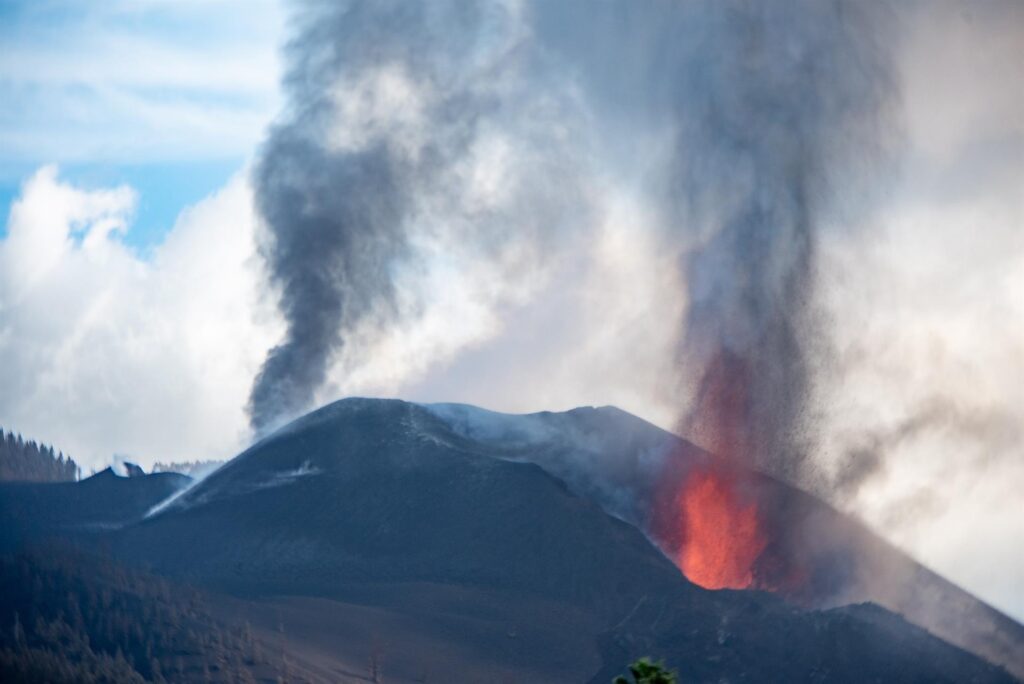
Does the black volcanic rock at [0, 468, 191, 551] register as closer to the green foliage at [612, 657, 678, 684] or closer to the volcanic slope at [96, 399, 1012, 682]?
the volcanic slope at [96, 399, 1012, 682]

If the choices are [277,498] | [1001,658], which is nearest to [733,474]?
[1001,658]

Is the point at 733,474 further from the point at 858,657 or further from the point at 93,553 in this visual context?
the point at 93,553

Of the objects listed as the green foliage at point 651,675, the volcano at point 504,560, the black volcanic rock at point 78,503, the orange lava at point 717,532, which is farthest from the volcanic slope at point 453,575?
the green foliage at point 651,675

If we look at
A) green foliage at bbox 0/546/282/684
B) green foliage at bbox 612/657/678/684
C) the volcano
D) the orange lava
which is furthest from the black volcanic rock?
green foliage at bbox 612/657/678/684

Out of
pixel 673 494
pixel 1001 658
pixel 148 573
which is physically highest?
pixel 673 494

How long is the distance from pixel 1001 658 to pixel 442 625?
40.6 meters

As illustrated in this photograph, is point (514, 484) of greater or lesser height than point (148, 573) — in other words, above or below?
above

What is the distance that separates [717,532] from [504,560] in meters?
18.8

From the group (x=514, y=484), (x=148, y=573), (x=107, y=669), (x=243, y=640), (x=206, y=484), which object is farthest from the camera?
(x=206, y=484)

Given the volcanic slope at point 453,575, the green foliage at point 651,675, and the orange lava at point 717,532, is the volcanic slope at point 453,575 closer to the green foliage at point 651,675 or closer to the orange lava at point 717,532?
the orange lava at point 717,532

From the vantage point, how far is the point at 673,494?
126m

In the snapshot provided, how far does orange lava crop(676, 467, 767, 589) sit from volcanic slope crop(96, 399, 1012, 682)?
5074mm

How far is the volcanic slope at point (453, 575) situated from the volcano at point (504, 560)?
190 millimetres

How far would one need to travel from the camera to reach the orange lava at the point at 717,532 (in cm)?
11975
